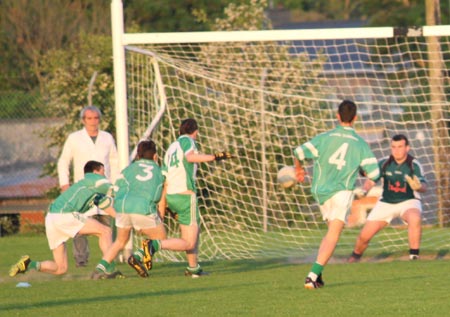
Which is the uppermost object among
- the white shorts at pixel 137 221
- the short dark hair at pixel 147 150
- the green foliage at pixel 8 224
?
the short dark hair at pixel 147 150

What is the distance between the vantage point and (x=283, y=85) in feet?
64.2

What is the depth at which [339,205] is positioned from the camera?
10.7 meters

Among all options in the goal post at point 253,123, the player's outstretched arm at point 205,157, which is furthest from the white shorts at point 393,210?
the player's outstretched arm at point 205,157

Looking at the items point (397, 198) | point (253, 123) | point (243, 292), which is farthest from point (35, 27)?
point (243, 292)

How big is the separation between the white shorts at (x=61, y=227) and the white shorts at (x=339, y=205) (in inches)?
99.7

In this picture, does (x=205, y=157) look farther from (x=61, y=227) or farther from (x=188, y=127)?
(x=61, y=227)

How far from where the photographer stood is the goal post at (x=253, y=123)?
49.2ft

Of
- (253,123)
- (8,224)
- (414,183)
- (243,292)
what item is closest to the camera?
(243,292)

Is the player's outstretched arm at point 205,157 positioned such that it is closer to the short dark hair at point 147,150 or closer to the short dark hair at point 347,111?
the short dark hair at point 147,150

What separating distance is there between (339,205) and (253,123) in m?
8.11

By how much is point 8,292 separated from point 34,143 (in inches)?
488

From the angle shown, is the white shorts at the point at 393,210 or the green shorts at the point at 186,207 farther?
the white shorts at the point at 393,210

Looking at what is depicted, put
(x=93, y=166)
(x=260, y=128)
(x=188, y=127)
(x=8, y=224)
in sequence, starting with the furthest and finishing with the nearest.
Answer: (x=8, y=224) → (x=260, y=128) → (x=188, y=127) → (x=93, y=166)

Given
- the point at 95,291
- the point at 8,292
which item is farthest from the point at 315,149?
the point at 8,292
